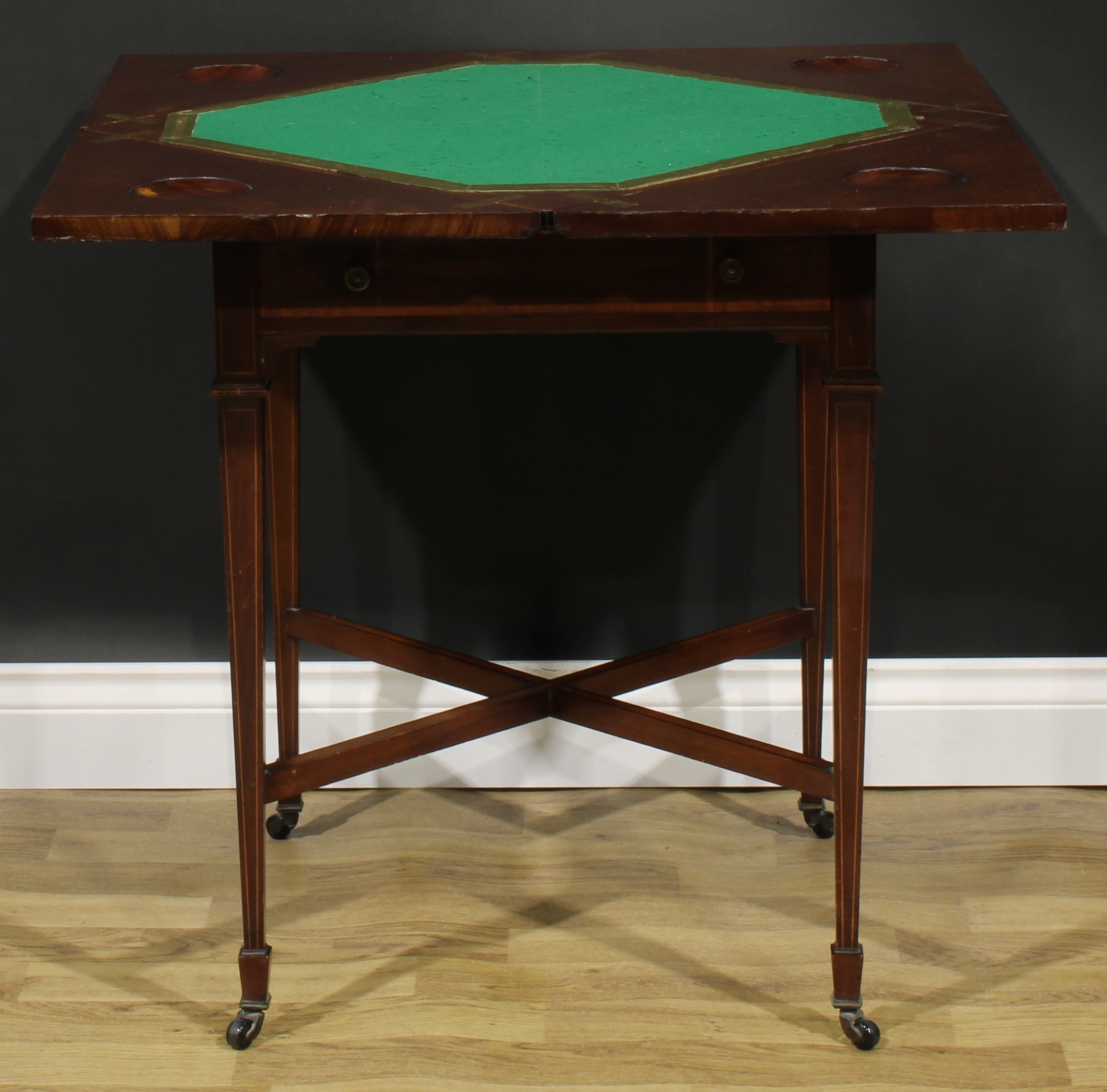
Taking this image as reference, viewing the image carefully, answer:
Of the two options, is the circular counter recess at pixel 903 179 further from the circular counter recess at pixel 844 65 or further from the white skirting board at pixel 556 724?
the white skirting board at pixel 556 724

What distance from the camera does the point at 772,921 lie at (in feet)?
6.49

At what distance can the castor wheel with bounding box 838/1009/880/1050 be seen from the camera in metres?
1.73

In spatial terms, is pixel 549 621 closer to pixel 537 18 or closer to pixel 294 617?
pixel 294 617

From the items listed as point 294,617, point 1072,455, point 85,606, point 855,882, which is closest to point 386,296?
point 294,617

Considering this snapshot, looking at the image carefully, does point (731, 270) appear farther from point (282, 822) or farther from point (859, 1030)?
point (282, 822)

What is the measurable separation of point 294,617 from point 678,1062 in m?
0.80

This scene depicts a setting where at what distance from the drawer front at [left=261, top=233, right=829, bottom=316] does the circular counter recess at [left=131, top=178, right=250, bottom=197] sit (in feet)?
0.29

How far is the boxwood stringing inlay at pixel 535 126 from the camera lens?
57.4 inches

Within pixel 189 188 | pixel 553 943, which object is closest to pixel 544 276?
pixel 189 188

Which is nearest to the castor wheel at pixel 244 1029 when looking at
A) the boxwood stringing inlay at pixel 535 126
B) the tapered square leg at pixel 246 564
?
the tapered square leg at pixel 246 564

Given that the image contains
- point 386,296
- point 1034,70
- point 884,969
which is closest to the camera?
point 386,296

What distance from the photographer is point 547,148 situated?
1511 mm

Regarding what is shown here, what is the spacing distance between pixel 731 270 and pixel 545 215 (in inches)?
9.3

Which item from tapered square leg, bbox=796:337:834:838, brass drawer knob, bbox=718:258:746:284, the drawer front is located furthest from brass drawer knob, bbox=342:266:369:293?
tapered square leg, bbox=796:337:834:838
